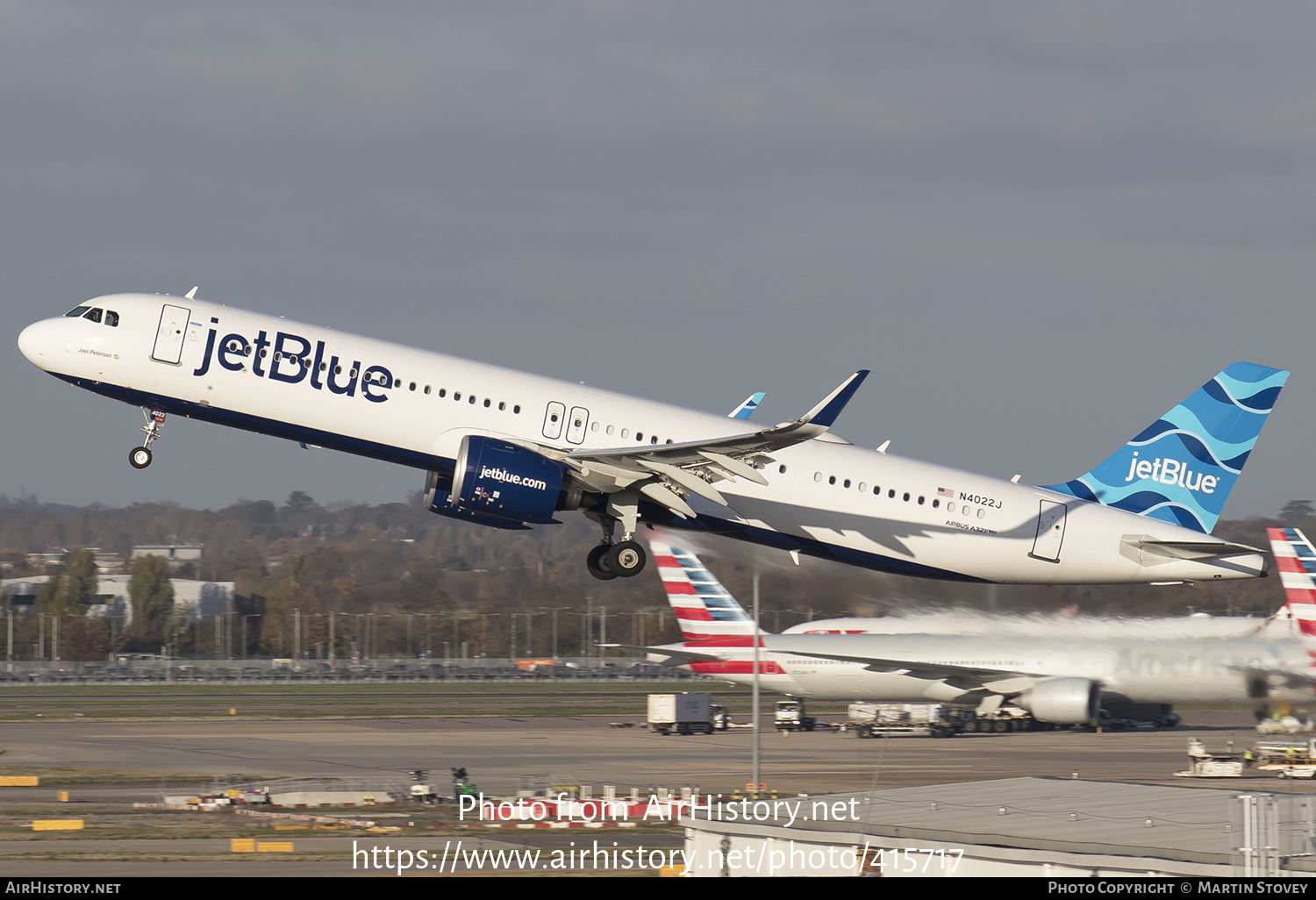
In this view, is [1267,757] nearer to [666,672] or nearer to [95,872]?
[95,872]

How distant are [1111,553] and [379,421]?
70.4 ft

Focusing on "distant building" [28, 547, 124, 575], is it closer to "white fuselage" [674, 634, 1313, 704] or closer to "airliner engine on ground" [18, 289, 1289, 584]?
"white fuselage" [674, 634, 1313, 704]

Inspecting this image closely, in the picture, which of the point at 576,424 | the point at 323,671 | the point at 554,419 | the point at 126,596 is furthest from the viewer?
the point at 126,596

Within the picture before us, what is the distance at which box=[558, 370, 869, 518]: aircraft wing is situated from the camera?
36.4 metres

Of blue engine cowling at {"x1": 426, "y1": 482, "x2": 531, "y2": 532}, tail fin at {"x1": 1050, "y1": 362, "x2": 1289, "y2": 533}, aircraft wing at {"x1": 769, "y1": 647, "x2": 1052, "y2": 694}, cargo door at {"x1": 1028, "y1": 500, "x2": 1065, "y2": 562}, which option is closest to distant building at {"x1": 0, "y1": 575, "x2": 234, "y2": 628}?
aircraft wing at {"x1": 769, "y1": 647, "x2": 1052, "y2": 694}

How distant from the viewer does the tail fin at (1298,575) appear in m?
31.9

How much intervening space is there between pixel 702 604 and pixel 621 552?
26.6 meters

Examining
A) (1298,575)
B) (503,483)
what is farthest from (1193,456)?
(503,483)

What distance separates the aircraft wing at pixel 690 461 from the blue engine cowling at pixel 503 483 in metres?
0.97

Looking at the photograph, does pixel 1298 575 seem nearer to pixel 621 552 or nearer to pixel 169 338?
pixel 621 552

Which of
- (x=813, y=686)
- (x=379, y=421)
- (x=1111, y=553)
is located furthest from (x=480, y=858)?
(x=813, y=686)

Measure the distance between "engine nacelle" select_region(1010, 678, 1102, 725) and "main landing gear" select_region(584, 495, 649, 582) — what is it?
26762mm

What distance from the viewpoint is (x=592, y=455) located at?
38781 mm

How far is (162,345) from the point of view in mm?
39406
